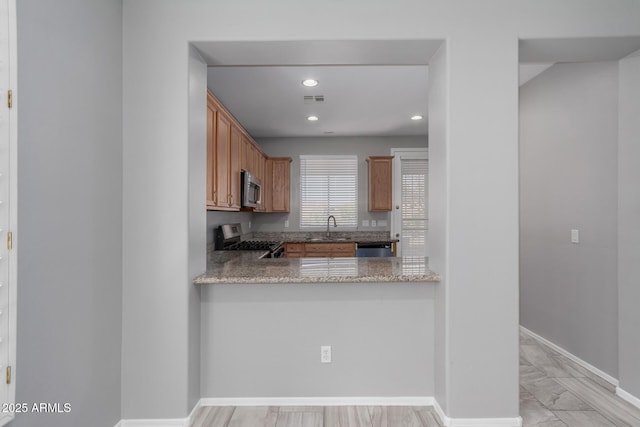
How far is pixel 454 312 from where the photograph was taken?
2.04 metres

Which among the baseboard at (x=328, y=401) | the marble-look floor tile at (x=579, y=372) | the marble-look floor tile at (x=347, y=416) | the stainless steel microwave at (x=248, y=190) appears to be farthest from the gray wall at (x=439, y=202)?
the stainless steel microwave at (x=248, y=190)

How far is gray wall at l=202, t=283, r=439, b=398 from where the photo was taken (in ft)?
7.42

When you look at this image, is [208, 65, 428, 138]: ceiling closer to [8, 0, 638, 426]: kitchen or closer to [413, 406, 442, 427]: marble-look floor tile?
[8, 0, 638, 426]: kitchen

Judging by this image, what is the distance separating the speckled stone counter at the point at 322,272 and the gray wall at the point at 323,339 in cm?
11

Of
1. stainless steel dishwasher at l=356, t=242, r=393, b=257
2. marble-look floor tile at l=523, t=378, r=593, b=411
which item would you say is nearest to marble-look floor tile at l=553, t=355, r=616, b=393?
marble-look floor tile at l=523, t=378, r=593, b=411

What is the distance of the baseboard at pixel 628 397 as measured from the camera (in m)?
2.28

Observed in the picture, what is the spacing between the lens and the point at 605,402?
7.65ft

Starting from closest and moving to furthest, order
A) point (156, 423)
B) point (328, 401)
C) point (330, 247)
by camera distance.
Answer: point (156, 423)
point (328, 401)
point (330, 247)

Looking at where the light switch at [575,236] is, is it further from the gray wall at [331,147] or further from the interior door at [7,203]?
the interior door at [7,203]

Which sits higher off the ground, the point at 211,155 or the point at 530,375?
the point at 211,155

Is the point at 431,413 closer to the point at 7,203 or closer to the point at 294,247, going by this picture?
the point at 7,203

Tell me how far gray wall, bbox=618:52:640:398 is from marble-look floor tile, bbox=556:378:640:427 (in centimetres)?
12

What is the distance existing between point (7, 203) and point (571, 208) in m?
3.68

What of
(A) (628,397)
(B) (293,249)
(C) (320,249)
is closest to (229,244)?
(B) (293,249)
